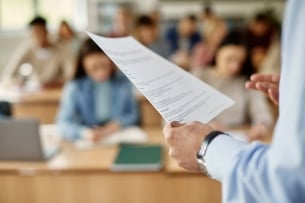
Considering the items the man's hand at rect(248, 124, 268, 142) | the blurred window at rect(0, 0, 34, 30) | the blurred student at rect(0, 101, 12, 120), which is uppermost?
the blurred window at rect(0, 0, 34, 30)

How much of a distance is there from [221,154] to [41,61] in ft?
11.9

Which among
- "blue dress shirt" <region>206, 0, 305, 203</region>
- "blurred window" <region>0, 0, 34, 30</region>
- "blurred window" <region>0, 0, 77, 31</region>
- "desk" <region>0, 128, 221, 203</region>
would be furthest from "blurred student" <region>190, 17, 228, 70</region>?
"blue dress shirt" <region>206, 0, 305, 203</region>

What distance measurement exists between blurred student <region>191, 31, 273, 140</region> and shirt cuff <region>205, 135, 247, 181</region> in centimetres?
156

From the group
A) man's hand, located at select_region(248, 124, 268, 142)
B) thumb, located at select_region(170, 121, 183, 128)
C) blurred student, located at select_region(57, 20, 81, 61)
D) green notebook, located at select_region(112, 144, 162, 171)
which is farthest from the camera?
blurred student, located at select_region(57, 20, 81, 61)

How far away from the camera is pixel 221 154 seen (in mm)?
816

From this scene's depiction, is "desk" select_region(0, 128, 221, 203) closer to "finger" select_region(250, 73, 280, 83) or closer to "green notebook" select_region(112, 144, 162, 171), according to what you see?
"green notebook" select_region(112, 144, 162, 171)

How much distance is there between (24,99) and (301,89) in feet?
9.54

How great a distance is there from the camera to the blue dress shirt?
662 mm


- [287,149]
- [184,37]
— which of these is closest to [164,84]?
[287,149]

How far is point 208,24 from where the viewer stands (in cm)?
608

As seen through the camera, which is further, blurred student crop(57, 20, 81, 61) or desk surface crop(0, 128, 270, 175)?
blurred student crop(57, 20, 81, 61)

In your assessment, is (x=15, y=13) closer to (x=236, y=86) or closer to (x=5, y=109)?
(x=5, y=109)

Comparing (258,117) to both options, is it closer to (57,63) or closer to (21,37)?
(57,63)

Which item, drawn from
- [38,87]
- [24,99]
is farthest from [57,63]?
[24,99]
